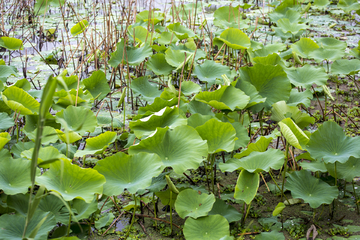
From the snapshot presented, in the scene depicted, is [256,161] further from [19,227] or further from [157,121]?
[19,227]

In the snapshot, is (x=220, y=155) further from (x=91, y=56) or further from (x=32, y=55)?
(x=32, y=55)

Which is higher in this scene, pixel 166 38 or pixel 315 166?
pixel 166 38

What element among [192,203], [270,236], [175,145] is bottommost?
[270,236]

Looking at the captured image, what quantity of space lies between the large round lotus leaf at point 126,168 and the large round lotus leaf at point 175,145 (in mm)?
88

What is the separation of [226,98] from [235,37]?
0.97 metres

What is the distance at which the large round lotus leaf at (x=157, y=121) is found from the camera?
1873 mm

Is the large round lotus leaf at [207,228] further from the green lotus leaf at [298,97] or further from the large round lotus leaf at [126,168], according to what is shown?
the green lotus leaf at [298,97]

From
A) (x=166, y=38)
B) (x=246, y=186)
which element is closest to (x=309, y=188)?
(x=246, y=186)

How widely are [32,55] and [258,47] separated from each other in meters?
2.50

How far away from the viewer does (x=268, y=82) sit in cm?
230

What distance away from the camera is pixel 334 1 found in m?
5.88

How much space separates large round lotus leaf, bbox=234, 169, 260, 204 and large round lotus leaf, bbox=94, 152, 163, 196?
0.39 meters

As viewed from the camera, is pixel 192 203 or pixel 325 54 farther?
pixel 325 54

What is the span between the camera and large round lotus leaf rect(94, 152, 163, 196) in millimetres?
1592
